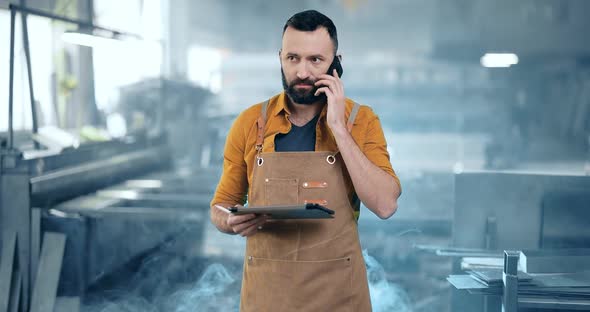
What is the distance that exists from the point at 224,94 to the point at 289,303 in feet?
14.1

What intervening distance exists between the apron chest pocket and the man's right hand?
0.29ft

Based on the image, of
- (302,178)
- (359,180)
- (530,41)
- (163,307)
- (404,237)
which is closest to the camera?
(359,180)

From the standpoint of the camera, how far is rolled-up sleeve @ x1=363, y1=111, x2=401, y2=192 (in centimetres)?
153

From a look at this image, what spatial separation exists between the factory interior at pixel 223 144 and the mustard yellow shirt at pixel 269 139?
27.3 inches

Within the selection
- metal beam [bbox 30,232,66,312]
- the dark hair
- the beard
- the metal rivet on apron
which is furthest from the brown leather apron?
metal beam [bbox 30,232,66,312]

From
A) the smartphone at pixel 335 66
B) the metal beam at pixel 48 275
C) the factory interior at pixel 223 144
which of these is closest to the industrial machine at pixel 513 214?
the factory interior at pixel 223 144

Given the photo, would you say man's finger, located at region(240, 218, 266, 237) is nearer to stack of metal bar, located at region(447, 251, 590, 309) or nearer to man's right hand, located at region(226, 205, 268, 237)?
man's right hand, located at region(226, 205, 268, 237)

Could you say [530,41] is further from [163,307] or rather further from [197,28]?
[163,307]

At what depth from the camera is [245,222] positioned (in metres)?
1.49

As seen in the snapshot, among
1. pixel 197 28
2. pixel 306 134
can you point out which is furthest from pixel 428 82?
pixel 306 134

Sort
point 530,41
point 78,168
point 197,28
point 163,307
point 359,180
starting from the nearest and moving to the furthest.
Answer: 1. point 359,180
2. point 163,307
3. point 78,168
4. point 530,41
5. point 197,28

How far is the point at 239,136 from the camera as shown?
1.62 meters

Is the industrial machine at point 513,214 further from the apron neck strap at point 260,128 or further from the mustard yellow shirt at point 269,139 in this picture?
the apron neck strap at point 260,128

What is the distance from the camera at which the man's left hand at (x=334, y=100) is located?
4.83ft
